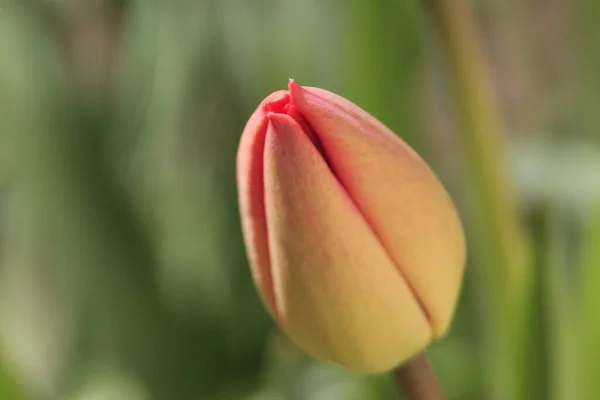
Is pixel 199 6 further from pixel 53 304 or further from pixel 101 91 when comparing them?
pixel 53 304

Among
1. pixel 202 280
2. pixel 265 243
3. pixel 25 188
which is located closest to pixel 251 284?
pixel 202 280

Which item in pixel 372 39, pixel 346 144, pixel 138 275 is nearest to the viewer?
pixel 346 144

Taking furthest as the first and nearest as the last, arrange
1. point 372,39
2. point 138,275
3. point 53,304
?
point 53,304 → point 138,275 → point 372,39

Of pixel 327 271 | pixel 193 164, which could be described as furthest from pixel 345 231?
pixel 193 164

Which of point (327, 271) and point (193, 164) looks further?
point (193, 164)

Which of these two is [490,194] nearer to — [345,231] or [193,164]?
[345,231]

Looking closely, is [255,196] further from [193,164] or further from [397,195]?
[193,164]
